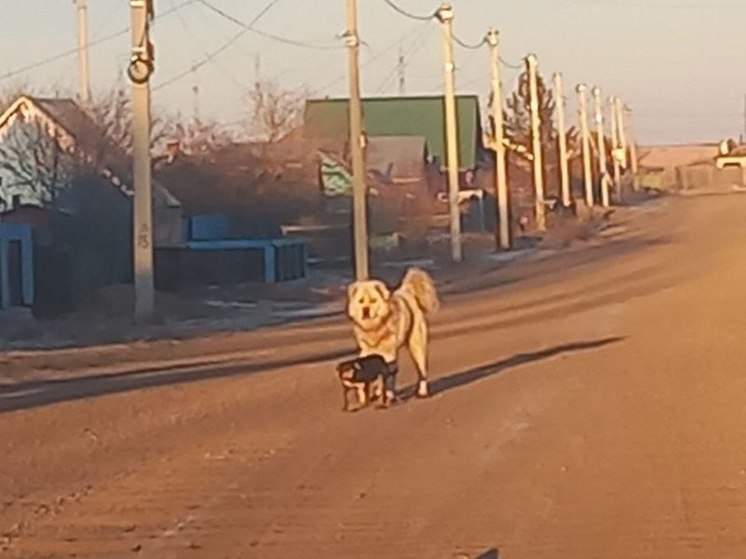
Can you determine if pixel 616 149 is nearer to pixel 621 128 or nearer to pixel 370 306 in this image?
pixel 621 128

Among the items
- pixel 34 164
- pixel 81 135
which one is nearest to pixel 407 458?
pixel 34 164

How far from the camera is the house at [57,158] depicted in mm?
45469

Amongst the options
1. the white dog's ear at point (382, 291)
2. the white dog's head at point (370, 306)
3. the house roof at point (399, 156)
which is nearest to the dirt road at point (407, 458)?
the white dog's head at point (370, 306)

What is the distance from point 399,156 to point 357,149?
164 ft

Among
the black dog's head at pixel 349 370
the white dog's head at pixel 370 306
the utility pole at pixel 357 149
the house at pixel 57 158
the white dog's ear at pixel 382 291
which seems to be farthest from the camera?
the house at pixel 57 158

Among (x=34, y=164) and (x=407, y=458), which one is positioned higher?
(x=34, y=164)

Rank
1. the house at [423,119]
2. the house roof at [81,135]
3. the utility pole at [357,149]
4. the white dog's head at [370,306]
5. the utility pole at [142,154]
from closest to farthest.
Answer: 1. the white dog's head at [370,306]
2. the utility pole at [142,154]
3. the utility pole at [357,149]
4. the house roof at [81,135]
5. the house at [423,119]

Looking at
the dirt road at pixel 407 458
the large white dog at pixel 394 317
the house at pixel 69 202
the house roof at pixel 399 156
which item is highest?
the house roof at pixel 399 156

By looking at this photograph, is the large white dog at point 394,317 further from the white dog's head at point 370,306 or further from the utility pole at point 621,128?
the utility pole at point 621,128

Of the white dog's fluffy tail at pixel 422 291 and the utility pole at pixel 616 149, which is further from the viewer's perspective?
the utility pole at pixel 616 149

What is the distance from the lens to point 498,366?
23641 mm

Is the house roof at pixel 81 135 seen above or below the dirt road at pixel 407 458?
above

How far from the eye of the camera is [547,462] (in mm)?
14438

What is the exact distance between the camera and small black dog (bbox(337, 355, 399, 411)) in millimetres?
18688
